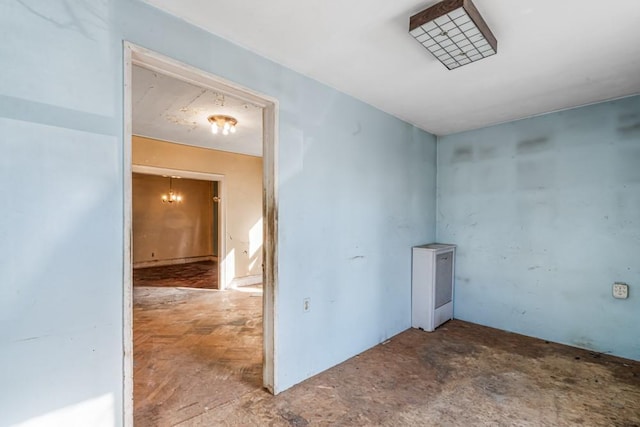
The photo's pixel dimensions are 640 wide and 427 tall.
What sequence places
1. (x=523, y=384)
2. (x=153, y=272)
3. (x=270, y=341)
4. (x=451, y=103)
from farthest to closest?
(x=153, y=272) → (x=451, y=103) → (x=523, y=384) → (x=270, y=341)

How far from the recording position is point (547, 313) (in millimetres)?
3270

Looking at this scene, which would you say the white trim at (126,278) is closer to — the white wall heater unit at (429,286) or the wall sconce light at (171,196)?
the white wall heater unit at (429,286)

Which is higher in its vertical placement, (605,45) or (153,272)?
(605,45)

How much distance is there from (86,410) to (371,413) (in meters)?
1.63

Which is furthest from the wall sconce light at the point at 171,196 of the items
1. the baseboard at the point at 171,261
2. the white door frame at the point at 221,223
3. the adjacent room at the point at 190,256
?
the white door frame at the point at 221,223

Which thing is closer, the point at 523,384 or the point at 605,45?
the point at 605,45

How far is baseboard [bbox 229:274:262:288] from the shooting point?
5767mm

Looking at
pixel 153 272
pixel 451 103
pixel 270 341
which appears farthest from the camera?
pixel 153 272

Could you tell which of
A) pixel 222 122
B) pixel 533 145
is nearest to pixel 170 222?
pixel 222 122

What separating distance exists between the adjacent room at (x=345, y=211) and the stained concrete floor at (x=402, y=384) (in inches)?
0.9

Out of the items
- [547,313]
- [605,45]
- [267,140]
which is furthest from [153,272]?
[605,45]

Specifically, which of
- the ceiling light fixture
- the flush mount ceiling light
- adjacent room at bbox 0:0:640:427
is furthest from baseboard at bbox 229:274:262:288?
the flush mount ceiling light

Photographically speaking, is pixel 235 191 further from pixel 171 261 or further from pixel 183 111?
pixel 171 261

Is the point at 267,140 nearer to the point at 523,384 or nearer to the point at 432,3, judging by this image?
the point at 432,3
